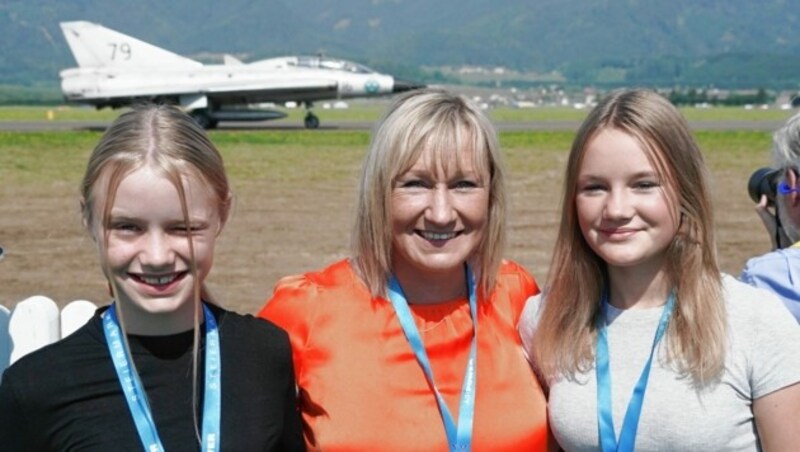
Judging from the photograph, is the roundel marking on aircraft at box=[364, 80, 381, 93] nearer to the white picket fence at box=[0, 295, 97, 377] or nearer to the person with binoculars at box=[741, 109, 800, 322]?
the white picket fence at box=[0, 295, 97, 377]

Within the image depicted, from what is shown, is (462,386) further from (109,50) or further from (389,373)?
(109,50)

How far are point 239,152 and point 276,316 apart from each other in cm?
2163

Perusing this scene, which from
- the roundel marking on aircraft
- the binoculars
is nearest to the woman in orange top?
the binoculars

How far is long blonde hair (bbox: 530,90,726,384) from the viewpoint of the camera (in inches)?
110

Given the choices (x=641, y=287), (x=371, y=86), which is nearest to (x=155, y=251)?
(x=641, y=287)

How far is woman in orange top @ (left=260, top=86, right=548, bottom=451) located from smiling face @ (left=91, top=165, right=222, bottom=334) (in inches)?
18.9

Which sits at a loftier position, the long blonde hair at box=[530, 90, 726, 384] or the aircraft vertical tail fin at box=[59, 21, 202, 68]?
the long blonde hair at box=[530, 90, 726, 384]

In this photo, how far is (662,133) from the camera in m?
2.82

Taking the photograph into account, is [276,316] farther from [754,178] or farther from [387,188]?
[754,178]

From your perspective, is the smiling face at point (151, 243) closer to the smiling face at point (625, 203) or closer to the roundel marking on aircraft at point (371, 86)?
the smiling face at point (625, 203)

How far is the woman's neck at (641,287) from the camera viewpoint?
116 inches

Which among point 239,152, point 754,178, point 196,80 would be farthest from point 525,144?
point 754,178

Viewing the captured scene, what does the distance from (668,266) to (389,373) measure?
81cm

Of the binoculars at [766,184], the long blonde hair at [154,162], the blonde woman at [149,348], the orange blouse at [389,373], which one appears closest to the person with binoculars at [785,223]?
the binoculars at [766,184]
